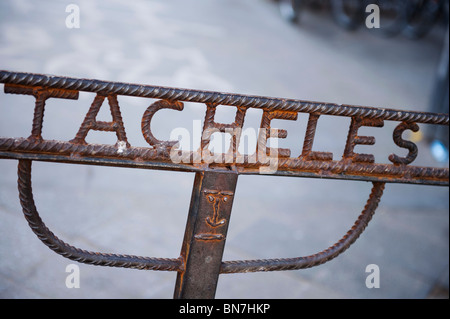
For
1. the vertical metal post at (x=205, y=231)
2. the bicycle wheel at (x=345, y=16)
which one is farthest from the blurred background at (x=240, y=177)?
the vertical metal post at (x=205, y=231)

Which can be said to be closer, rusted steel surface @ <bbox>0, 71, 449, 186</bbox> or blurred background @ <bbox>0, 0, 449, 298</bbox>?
rusted steel surface @ <bbox>0, 71, 449, 186</bbox>

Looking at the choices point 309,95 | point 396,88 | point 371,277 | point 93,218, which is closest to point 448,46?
point 309,95

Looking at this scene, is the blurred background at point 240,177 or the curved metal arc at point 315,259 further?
the blurred background at point 240,177

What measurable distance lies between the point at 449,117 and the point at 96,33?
5.35 meters

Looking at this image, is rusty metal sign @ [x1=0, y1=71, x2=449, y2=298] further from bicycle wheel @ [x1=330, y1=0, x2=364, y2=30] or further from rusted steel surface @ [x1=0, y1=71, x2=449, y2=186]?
bicycle wheel @ [x1=330, y1=0, x2=364, y2=30]

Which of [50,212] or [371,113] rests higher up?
[371,113]

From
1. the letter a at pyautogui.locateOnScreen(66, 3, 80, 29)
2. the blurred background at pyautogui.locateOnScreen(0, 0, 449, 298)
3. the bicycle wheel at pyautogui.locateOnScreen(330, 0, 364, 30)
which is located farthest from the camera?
the bicycle wheel at pyautogui.locateOnScreen(330, 0, 364, 30)

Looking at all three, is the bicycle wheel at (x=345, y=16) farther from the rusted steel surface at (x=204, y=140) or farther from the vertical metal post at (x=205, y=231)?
the vertical metal post at (x=205, y=231)

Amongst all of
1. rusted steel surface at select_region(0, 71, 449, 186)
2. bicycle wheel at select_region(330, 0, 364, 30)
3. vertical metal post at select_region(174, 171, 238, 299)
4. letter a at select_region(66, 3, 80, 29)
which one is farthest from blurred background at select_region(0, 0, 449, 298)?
rusted steel surface at select_region(0, 71, 449, 186)

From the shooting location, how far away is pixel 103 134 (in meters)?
3.92

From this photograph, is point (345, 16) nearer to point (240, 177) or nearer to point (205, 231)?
point (240, 177)

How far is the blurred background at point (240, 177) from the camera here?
2.81 meters

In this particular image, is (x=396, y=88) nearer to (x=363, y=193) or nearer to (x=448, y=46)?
(x=448, y=46)

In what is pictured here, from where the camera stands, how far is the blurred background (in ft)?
9.21
